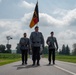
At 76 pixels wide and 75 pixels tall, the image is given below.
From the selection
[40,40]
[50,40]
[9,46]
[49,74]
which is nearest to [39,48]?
[40,40]

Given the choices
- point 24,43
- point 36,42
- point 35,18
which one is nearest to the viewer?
point 36,42

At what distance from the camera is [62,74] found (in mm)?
11719

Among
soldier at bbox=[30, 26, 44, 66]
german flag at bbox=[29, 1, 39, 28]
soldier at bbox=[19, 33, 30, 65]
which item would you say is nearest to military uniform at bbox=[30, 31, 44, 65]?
soldier at bbox=[30, 26, 44, 66]

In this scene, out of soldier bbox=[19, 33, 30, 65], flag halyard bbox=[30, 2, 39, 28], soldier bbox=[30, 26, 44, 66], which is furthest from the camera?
flag halyard bbox=[30, 2, 39, 28]

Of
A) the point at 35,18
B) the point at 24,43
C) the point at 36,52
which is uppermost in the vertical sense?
the point at 35,18

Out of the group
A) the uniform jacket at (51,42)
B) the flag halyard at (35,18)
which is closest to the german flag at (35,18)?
the flag halyard at (35,18)

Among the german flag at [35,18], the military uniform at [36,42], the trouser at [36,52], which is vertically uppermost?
the german flag at [35,18]

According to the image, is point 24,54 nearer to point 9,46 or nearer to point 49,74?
point 49,74

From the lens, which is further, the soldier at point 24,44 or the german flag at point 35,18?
the german flag at point 35,18

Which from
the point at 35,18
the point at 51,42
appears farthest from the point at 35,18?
the point at 51,42

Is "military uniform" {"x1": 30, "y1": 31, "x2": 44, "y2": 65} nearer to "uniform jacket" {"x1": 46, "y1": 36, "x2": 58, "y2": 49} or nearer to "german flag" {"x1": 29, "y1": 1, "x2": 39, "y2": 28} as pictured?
"uniform jacket" {"x1": 46, "y1": 36, "x2": 58, "y2": 49}

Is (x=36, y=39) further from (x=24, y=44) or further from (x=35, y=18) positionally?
(x=35, y=18)

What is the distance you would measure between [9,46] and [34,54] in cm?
16140

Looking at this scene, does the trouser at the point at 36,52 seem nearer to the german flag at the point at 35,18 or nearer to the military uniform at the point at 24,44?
the military uniform at the point at 24,44
